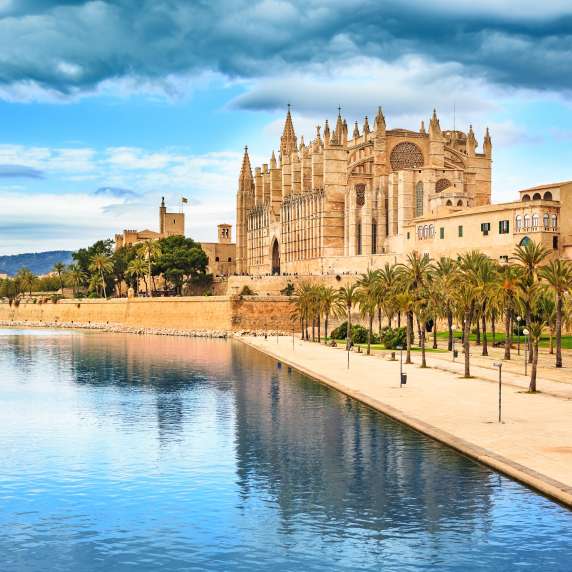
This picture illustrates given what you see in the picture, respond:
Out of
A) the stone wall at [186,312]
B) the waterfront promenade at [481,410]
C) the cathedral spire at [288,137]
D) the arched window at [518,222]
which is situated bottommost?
the waterfront promenade at [481,410]

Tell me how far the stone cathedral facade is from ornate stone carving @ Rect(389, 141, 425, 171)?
0.33 feet

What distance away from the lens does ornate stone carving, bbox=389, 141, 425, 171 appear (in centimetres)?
9400

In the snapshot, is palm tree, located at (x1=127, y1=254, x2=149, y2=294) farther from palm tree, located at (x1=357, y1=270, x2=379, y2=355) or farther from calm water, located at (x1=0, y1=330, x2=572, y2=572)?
calm water, located at (x1=0, y1=330, x2=572, y2=572)

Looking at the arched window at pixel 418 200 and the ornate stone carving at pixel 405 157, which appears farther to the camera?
the ornate stone carving at pixel 405 157

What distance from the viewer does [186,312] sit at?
96.9 m

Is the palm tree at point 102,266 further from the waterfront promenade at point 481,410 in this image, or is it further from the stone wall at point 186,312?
the waterfront promenade at point 481,410

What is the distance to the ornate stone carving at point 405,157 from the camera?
308 ft

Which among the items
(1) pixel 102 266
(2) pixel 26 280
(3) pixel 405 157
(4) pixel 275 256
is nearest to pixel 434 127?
(3) pixel 405 157

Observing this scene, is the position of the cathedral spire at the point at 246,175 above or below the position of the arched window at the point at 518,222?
above

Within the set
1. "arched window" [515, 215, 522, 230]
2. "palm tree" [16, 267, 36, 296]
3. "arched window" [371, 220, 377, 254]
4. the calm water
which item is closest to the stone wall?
"arched window" [371, 220, 377, 254]

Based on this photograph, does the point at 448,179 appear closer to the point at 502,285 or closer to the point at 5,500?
the point at 502,285

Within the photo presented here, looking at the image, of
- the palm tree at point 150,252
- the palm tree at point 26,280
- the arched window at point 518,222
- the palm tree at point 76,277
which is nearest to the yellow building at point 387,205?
the arched window at point 518,222

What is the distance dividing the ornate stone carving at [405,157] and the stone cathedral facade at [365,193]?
4.0 inches

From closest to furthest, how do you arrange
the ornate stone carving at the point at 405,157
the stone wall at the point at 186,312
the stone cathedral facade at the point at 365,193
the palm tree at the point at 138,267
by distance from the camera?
the stone cathedral facade at the point at 365,193 → the stone wall at the point at 186,312 → the ornate stone carving at the point at 405,157 → the palm tree at the point at 138,267
